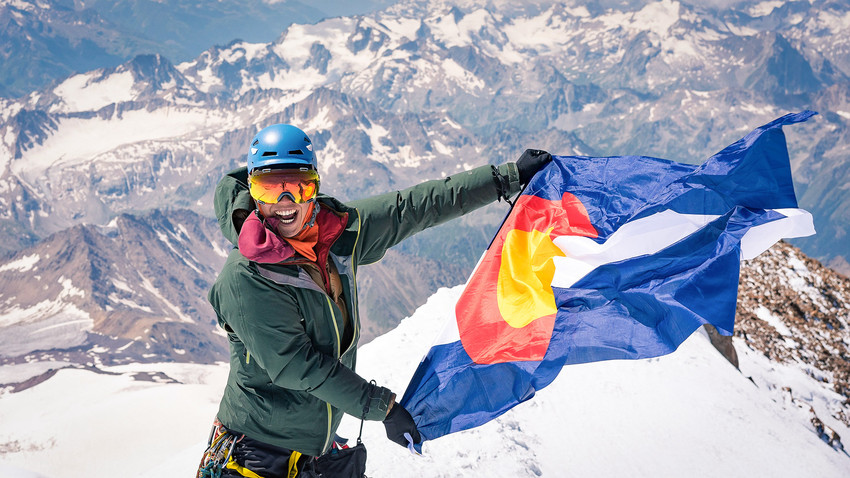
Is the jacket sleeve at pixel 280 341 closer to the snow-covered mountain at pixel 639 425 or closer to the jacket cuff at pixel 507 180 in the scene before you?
the snow-covered mountain at pixel 639 425

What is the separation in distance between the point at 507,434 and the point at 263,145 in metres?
6.92

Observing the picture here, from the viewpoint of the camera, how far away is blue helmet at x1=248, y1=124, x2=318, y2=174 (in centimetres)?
479

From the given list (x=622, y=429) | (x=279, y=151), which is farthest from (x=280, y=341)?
(x=622, y=429)

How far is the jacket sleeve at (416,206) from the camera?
18.0ft

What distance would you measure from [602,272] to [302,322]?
3.76m

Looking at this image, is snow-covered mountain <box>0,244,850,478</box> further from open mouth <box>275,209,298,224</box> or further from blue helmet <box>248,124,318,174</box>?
blue helmet <box>248,124,318,174</box>

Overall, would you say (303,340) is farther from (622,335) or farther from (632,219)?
(632,219)

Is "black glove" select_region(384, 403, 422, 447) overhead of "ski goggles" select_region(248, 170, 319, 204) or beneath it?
beneath

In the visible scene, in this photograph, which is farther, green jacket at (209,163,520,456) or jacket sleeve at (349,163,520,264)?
jacket sleeve at (349,163,520,264)

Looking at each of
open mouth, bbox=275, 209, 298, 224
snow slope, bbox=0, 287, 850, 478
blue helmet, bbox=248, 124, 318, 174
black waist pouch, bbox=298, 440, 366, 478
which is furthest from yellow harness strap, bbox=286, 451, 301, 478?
snow slope, bbox=0, 287, 850, 478

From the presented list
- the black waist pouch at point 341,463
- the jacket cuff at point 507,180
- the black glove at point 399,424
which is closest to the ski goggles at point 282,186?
the black glove at point 399,424

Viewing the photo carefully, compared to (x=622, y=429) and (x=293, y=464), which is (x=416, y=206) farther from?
(x=622, y=429)

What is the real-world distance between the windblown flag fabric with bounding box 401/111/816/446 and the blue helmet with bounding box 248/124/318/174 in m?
2.82

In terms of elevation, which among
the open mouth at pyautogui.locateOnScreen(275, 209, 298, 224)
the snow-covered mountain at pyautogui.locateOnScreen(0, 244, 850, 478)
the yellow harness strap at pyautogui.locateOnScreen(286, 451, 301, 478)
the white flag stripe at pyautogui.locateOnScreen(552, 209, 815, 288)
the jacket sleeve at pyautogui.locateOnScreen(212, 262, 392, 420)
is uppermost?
the open mouth at pyautogui.locateOnScreen(275, 209, 298, 224)
